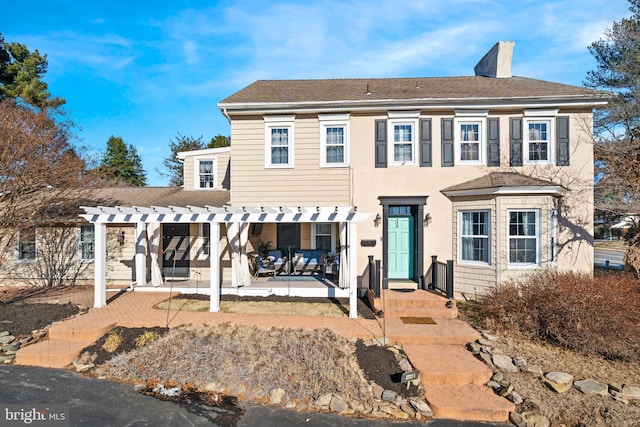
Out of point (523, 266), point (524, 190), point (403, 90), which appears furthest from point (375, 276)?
point (403, 90)

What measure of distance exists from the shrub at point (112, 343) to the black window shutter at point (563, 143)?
13.2 m

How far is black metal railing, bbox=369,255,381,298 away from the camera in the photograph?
862 cm

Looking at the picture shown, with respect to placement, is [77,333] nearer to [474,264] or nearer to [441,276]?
[441,276]

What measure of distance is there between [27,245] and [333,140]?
12.3 metres

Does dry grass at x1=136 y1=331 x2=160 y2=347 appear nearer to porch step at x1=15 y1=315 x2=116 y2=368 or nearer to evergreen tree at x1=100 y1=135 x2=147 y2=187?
porch step at x1=15 y1=315 x2=116 y2=368

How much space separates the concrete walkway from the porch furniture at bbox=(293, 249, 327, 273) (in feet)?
9.35

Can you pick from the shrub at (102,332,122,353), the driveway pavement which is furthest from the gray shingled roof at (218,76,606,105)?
the driveway pavement

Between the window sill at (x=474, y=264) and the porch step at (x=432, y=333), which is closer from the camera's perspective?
the porch step at (x=432, y=333)

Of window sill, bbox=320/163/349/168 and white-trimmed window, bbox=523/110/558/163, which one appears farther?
window sill, bbox=320/163/349/168

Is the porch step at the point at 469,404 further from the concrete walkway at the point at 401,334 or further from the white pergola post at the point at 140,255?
the white pergola post at the point at 140,255

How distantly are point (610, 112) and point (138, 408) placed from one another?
50.2 ft

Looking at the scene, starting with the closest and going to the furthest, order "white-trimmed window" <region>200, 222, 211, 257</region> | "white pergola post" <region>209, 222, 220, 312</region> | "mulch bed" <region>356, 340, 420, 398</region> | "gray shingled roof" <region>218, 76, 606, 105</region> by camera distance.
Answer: "mulch bed" <region>356, 340, 420, 398</region> → "white pergola post" <region>209, 222, 220, 312</region> → "gray shingled roof" <region>218, 76, 606, 105</region> → "white-trimmed window" <region>200, 222, 211, 257</region>

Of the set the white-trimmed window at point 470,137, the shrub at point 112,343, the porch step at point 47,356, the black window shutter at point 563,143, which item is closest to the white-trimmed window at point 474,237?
the white-trimmed window at point 470,137

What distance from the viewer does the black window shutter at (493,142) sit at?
33.7 ft
